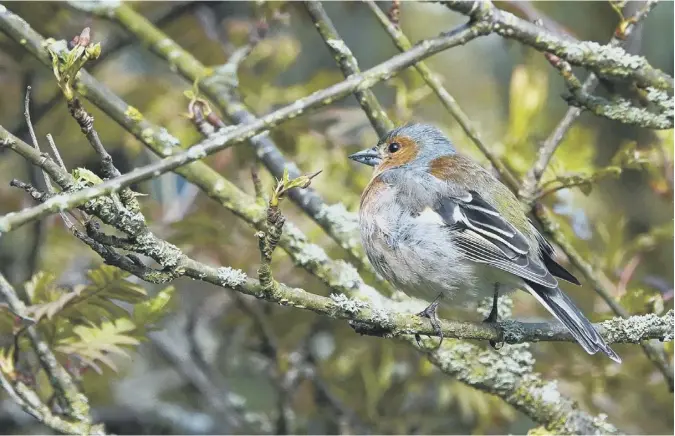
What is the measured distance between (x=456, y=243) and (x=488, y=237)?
0.12m

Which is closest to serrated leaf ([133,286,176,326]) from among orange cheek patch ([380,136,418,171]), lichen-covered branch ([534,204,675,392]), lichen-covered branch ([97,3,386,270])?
lichen-covered branch ([97,3,386,270])

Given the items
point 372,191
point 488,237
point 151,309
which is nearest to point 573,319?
point 488,237

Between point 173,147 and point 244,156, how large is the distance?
0.73 m

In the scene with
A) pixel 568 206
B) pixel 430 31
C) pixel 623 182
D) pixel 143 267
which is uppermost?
pixel 430 31

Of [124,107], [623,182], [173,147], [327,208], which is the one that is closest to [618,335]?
[327,208]

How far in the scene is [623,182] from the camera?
18.9ft

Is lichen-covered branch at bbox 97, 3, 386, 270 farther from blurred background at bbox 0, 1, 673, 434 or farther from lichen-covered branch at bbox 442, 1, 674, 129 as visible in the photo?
lichen-covered branch at bbox 442, 1, 674, 129

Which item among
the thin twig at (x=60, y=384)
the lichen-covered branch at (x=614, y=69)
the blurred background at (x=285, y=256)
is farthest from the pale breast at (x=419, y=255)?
the thin twig at (x=60, y=384)

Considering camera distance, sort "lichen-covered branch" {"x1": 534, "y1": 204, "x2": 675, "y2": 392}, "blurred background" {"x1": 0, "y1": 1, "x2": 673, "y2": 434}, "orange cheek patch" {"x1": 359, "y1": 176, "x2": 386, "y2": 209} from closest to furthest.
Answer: "lichen-covered branch" {"x1": 534, "y1": 204, "x2": 675, "y2": 392} < "orange cheek patch" {"x1": 359, "y1": 176, "x2": 386, "y2": 209} < "blurred background" {"x1": 0, "y1": 1, "x2": 673, "y2": 434}

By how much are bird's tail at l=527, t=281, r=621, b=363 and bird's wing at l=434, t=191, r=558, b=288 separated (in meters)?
0.05

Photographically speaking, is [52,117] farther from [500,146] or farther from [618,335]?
[618,335]

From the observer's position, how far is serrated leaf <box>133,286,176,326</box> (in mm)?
2783

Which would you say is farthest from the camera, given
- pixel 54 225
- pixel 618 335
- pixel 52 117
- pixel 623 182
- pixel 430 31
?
pixel 430 31

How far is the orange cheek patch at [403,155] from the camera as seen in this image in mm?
3727
